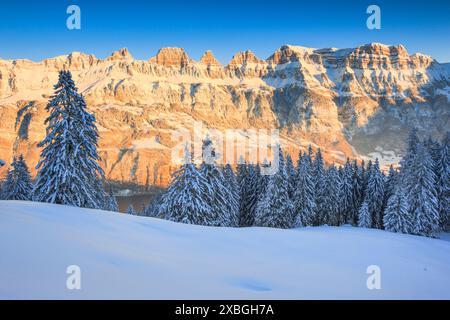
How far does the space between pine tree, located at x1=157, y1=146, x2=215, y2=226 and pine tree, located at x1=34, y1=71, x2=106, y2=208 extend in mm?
7437

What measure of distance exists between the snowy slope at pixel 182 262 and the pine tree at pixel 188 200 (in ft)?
49.9

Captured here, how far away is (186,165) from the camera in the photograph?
2661 centimetres

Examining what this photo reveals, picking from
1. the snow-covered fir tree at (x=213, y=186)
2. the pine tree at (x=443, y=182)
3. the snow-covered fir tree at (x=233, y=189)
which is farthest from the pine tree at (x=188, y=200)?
the pine tree at (x=443, y=182)

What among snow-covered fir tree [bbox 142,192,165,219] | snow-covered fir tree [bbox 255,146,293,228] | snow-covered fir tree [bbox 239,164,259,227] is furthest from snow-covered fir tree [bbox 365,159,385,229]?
snow-covered fir tree [bbox 142,192,165,219]

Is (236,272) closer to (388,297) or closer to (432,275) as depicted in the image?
(388,297)

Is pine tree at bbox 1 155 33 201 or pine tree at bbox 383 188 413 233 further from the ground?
pine tree at bbox 1 155 33 201

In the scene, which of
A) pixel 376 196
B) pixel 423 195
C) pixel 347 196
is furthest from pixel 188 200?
pixel 376 196

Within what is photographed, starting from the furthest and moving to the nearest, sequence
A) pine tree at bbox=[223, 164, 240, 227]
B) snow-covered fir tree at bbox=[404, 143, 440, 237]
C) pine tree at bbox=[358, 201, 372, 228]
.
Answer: pine tree at bbox=[358, 201, 372, 228], pine tree at bbox=[223, 164, 240, 227], snow-covered fir tree at bbox=[404, 143, 440, 237]

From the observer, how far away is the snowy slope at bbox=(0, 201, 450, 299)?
506cm

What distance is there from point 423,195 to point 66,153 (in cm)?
3270

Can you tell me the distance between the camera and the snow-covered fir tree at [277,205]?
32.7 meters

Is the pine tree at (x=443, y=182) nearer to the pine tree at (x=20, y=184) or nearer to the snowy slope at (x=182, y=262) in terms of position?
the snowy slope at (x=182, y=262)

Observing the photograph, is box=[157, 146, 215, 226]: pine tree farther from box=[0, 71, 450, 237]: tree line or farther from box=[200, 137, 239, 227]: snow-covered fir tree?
box=[200, 137, 239, 227]: snow-covered fir tree
